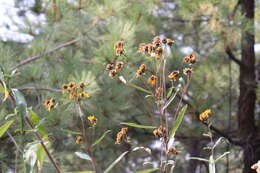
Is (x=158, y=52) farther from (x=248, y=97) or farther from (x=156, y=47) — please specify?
(x=248, y=97)

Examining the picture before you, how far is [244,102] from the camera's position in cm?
239

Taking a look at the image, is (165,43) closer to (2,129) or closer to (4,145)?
(2,129)

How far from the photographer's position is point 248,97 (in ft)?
7.86

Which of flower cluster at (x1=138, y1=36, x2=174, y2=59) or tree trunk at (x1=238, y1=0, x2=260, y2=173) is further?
tree trunk at (x1=238, y1=0, x2=260, y2=173)

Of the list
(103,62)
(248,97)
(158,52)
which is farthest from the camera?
(248,97)

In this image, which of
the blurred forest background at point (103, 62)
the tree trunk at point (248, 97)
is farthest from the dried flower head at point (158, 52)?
the tree trunk at point (248, 97)

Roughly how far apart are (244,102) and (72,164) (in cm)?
139

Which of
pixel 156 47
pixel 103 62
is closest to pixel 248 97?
pixel 103 62

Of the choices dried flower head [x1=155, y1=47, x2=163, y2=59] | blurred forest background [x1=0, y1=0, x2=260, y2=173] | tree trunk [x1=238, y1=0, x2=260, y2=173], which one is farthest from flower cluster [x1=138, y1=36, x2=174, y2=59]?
tree trunk [x1=238, y1=0, x2=260, y2=173]

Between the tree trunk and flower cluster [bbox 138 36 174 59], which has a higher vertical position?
flower cluster [bbox 138 36 174 59]

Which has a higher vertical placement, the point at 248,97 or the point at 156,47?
the point at 156,47

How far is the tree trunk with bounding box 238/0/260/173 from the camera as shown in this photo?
2.29 meters

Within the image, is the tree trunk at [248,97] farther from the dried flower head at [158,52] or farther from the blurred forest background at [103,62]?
the dried flower head at [158,52]

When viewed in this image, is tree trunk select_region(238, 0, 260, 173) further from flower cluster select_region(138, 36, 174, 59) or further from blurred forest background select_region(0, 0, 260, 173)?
flower cluster select_region(138, 36, 174, 59)
